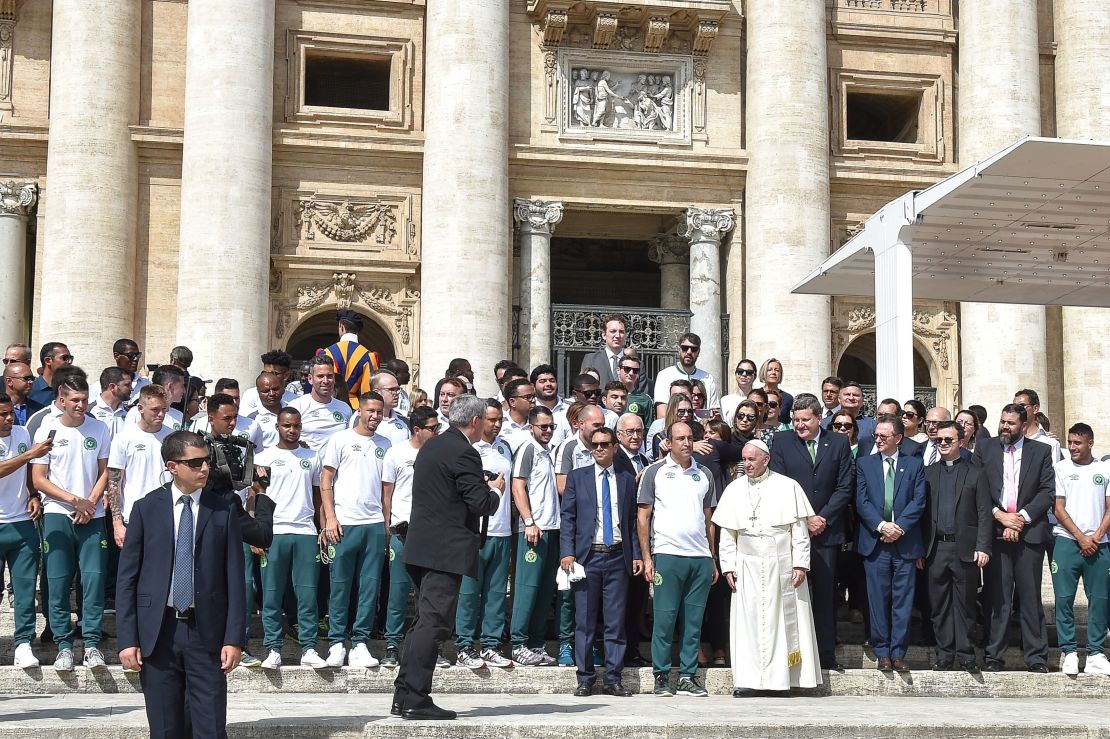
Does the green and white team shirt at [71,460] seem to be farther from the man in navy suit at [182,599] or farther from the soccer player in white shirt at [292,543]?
the man in navy suit at [182,599]

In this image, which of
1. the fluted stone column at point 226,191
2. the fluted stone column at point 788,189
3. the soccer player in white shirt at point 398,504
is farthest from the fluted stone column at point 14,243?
the soccer player in white shirt at point 398,504

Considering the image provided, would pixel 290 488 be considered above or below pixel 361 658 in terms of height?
above

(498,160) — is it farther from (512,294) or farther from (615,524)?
(615,524)

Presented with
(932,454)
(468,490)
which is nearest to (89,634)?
(468,490)

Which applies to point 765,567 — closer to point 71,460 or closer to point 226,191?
point 71,460

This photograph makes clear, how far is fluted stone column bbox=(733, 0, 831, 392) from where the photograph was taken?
22734 mm

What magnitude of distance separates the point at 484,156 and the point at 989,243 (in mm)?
8905

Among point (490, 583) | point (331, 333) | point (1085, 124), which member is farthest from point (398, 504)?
point (1085, 124)

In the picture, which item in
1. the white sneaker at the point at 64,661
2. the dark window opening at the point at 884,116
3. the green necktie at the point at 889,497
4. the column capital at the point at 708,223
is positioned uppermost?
the dark window opening at the point at 884,116

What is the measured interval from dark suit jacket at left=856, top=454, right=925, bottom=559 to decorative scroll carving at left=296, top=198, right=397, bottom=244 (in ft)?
38.6

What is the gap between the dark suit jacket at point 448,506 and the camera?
9.72 meters

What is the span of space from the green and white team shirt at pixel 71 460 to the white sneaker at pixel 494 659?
3.09m

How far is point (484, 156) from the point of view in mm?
22203

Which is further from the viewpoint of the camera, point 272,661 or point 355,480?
point 355,480
